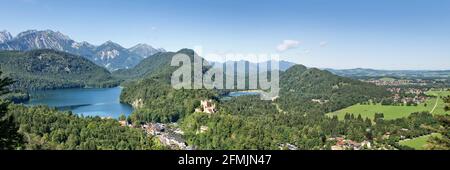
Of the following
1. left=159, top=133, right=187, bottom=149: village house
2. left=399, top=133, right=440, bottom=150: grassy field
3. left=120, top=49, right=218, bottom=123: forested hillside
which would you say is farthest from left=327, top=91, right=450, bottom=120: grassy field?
left=159, top=133, right=187, bottom=149: village house

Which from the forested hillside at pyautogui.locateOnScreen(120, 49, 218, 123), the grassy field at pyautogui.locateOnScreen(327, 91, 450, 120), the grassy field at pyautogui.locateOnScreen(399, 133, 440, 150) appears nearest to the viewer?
the grassy field at pyautogui.locateOnScreen(399, 133, 440, 150)

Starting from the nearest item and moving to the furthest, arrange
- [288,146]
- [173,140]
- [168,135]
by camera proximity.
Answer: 1. [288,146]
2. [173,140]
3. [168,135]

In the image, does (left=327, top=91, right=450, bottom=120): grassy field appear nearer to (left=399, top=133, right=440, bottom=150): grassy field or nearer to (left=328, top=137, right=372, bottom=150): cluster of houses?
(left=399, top=133, right=440, bottom=150): grassy field

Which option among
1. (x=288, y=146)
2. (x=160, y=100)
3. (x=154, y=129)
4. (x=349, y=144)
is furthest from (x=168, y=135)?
(x=160, y=100)

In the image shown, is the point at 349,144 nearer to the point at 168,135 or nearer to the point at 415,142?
the point at 415,142

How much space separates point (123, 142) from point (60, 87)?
143721 millimetres

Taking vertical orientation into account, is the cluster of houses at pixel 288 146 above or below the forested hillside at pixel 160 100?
below

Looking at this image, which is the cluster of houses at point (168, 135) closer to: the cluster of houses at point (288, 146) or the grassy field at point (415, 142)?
the cluster of houses at point (288, 146)

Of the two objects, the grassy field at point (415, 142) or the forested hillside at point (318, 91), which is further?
the forested hillside at point (318, 91)

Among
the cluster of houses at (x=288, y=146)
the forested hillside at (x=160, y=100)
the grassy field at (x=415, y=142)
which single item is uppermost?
the forested hillside at (x=160, y=100)

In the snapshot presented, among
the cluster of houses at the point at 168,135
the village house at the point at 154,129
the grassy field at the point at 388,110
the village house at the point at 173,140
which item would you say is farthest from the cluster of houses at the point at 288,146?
the grassy field at the point at 388,110
